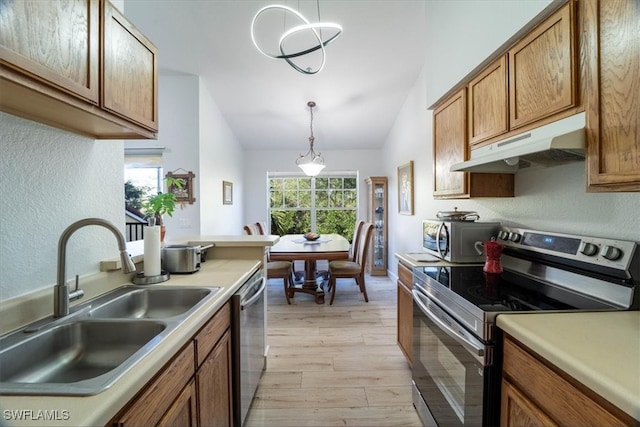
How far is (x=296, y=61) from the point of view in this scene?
3461 millimetres

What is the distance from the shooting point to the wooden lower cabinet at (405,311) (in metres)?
2.00

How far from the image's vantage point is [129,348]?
3.36 feet

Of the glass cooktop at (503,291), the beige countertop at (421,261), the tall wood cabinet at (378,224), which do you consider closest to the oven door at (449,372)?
the glass cooktop at (503,291)

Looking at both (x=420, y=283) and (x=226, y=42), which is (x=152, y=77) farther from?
(x=226, y=42)

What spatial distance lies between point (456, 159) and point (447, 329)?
4.05 ft

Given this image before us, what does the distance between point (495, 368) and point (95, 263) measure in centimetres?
180

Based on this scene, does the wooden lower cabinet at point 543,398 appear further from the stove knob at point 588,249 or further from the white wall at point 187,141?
the white wall at point 187,141

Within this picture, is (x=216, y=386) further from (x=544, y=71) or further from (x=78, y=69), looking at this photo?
(x=544, y=71)

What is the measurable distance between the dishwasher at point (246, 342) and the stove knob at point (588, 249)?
5.45ft

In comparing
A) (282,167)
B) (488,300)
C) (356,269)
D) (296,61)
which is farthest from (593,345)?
(282,167)

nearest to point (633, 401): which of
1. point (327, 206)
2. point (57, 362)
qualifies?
point (57, 362)

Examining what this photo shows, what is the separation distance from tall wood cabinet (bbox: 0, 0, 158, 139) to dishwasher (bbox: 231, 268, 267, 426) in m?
0.99

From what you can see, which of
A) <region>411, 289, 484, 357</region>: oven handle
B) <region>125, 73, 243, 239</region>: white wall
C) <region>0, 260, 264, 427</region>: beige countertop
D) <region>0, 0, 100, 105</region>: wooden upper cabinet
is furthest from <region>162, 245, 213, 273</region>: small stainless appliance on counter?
<region>125, 73, 243, 239</region>: white wall

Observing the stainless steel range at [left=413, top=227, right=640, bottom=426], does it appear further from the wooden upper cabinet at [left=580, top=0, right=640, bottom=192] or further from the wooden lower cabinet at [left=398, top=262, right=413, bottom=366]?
the wooden upper cabinet at [left=580, top=0, right=640, bottom=192]
